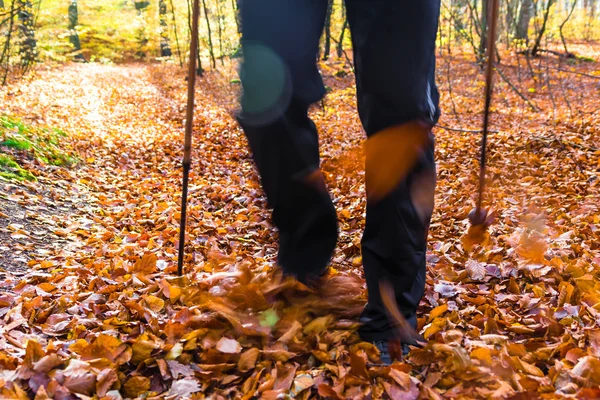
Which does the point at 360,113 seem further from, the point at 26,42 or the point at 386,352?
the point at 26,42

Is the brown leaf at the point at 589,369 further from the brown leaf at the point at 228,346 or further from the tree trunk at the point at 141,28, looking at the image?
the tree trunk at the point at 141,28

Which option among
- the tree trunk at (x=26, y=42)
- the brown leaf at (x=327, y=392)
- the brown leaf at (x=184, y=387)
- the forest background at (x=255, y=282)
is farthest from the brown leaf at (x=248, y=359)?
the tree trunk at (x=26, y=42)

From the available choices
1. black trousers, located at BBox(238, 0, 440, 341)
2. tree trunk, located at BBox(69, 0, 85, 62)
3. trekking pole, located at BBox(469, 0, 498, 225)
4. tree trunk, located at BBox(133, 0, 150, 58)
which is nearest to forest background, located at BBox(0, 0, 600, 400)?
black trousers, located at BBox(238, 0, 440, 341)

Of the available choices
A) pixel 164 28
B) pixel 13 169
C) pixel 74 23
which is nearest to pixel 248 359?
pixel 13 169

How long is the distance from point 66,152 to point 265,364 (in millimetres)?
5102

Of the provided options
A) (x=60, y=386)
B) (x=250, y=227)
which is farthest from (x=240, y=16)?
(x=250, y=227)

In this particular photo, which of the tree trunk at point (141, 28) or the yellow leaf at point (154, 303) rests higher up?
the tree trunk at point (141, 28)

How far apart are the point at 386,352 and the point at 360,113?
0.76m

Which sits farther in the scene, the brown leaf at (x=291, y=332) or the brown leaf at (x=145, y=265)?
the brown leaf at (x=145, y=265)

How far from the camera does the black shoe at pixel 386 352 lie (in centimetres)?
151

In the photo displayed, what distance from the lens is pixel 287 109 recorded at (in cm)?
159

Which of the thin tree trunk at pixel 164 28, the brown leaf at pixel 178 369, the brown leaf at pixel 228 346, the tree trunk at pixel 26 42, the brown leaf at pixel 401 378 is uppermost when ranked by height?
the thin tree trunk at pixel 164 28

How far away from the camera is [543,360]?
1532mm

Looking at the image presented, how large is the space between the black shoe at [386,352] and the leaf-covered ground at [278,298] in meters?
0.03
